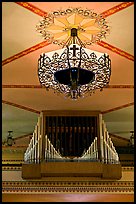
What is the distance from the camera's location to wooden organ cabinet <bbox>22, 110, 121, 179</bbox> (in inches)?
349

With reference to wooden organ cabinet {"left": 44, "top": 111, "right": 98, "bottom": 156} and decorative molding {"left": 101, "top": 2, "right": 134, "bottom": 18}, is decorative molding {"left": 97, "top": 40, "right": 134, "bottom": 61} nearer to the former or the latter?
decorative molding {"left": 101, "top": 2, "right": 134, "bottom": 18}

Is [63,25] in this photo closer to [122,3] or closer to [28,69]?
[122,3]

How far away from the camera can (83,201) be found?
32.3 feet

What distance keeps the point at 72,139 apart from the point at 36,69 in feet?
9.18

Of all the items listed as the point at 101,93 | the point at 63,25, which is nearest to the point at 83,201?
the point at 101,93

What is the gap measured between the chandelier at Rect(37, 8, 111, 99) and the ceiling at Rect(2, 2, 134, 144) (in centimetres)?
12

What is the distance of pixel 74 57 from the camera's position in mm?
5344

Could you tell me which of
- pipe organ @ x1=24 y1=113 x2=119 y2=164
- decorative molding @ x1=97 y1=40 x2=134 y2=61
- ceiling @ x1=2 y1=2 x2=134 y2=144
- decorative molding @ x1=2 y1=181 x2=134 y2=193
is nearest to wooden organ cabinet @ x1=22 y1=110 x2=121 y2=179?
pipe organ @ x1=24 y1=113 x2=119 y2=164

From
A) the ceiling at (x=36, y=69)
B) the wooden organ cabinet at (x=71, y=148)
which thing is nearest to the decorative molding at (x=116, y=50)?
the ceiling at (x=36, y=69)

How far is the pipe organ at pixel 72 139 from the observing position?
907 centimetres

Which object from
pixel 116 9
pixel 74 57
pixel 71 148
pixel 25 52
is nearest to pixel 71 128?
pixel 71 148

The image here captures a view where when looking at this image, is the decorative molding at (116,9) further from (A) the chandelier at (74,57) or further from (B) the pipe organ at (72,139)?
(B) the pipe organ at (72,139)

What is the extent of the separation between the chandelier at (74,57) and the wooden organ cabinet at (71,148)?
348 centimetres

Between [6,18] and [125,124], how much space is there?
575 centimetres
